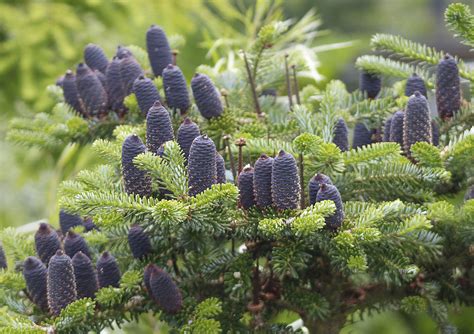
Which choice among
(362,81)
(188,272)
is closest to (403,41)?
(362,81)

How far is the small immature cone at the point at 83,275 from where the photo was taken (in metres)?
0.89

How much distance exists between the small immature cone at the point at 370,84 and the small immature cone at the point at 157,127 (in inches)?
17.9

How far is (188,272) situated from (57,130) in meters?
0.32

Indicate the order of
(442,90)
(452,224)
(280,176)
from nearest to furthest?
1. (280,176)
2. (452,224)
3. (442,90)

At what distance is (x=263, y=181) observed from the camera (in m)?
0.80

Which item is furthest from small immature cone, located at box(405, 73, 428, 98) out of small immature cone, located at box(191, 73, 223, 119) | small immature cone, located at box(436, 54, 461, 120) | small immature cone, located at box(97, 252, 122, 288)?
small immature cone, located at box(97, 252, 122, 288)

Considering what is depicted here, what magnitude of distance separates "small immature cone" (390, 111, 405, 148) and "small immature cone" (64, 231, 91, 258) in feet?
1.38

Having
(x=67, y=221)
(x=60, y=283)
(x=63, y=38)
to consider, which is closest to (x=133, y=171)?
(x=60, y=283)

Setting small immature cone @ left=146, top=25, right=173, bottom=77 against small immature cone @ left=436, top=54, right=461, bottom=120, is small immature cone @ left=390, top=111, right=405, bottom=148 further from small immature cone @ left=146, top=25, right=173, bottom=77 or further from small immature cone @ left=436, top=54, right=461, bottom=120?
small immature cone @ left=146, top=25, right=173, bottom=77

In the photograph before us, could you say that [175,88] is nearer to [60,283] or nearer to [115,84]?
[115,84]

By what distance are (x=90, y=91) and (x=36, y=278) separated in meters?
0.33

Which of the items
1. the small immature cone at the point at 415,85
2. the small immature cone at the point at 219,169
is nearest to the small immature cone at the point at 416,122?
the small immature cone at the point at 415,85

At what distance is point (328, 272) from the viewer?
98 cm

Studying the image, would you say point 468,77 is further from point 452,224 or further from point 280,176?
point 280,176
